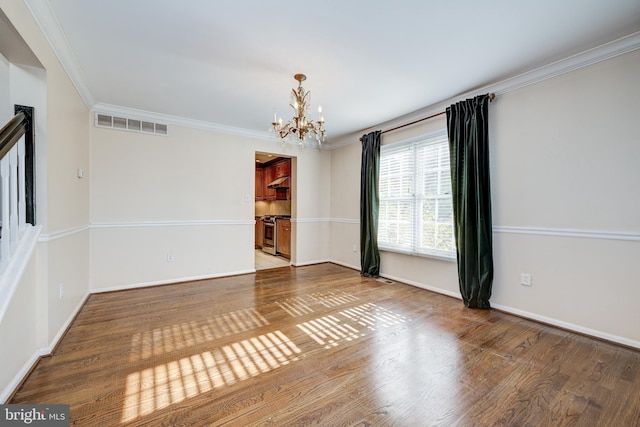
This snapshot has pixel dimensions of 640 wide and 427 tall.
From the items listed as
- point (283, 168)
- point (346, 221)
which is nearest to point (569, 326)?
point (346, 221)

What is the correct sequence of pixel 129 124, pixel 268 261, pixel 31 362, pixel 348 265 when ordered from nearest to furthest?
pixel 31 362 → pixel 129 124 → pixel 348 265 → pixel 268 261

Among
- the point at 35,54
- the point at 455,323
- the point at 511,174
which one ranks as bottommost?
the point at 455,323

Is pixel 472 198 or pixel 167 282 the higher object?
pixel 472 198

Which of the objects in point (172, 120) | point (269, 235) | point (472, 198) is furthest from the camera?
point (269, 235)

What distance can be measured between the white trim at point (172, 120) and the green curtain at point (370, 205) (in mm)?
1751

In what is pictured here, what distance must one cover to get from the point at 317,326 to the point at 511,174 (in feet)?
8.53

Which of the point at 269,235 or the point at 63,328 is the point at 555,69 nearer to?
the point at 63,328

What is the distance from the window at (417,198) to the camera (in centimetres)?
344

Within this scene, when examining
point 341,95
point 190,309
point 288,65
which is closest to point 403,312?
point 190,309

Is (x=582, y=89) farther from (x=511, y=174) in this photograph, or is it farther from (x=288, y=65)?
(x=288, y=65)

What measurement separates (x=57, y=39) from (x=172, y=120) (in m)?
1.85

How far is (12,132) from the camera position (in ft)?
5.28

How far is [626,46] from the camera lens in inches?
83.9

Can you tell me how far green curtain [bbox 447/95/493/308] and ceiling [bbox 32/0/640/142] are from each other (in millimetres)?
353
